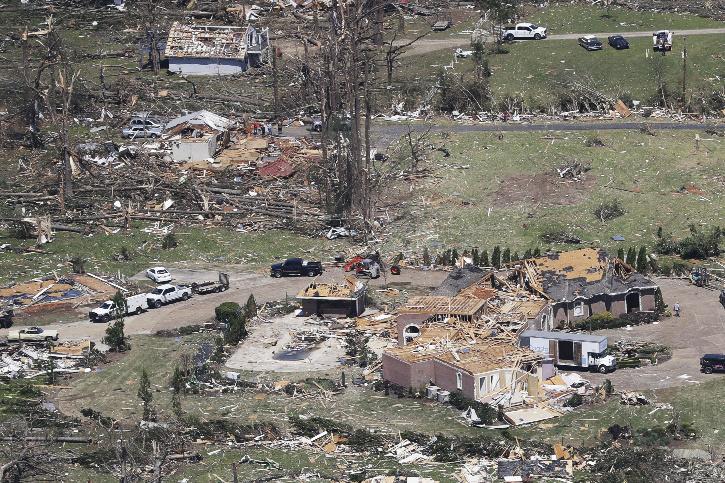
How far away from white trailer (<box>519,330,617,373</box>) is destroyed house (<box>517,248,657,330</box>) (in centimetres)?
394

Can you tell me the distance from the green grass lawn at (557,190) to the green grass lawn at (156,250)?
530cm

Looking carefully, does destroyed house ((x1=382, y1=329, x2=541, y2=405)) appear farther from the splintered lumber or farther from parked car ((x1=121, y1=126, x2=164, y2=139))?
parked car ((x1=121, y1=126, x2=164, y2=139))

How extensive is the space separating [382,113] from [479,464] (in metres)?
47.1

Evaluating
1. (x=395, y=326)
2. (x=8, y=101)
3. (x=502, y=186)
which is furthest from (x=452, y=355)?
(x=8, y=101)

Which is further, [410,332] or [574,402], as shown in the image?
[410,332]

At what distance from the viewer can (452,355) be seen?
7612cm

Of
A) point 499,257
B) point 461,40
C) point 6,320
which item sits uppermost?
point 461,40

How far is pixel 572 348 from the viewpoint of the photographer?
255 feet

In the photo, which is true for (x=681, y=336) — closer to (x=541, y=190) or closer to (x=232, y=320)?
(x=232, y=320)

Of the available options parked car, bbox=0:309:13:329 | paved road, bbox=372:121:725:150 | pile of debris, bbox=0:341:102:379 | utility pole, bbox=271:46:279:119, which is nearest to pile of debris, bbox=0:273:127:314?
parked car, bbox=0:309:13:329

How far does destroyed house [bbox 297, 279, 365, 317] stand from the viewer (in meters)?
84.4

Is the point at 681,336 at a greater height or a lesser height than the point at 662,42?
lesser

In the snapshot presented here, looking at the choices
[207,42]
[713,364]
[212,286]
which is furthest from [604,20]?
[713,364]

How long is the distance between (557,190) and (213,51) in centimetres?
2916
